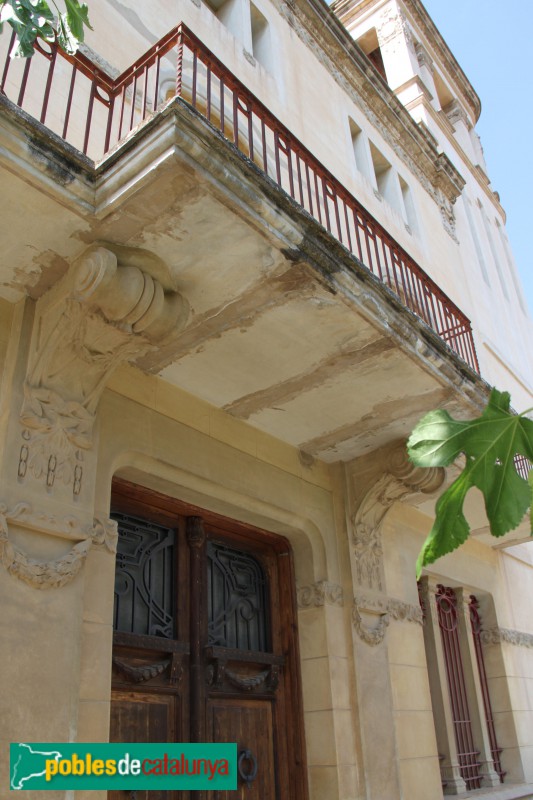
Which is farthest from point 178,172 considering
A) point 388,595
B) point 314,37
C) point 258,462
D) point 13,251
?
point 314,37

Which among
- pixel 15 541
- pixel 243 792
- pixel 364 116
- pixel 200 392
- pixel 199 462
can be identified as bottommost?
pixel 243 792

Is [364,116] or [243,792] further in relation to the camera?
[364,116]

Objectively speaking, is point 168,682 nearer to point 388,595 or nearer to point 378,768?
point 378,768

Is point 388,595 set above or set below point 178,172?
below

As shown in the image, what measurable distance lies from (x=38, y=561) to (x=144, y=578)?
1.49m

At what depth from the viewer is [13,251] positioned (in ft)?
13.7

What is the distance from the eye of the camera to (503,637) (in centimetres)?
924

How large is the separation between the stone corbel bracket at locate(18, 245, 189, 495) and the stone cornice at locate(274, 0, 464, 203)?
6982 millimetres

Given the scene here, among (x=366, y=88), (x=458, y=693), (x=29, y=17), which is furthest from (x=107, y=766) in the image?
(x=366, y=88)

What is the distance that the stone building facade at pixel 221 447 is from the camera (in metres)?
3.86

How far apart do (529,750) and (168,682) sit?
6066mm

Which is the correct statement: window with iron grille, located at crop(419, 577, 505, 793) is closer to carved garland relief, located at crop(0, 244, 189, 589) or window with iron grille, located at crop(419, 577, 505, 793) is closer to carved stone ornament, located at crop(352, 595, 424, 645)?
→ carved stone ornament, located at crop(352, 595, 424, 645)

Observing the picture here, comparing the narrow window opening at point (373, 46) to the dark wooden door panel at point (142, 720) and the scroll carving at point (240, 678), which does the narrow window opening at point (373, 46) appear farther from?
the dark wooden door panel at point (142, 720)

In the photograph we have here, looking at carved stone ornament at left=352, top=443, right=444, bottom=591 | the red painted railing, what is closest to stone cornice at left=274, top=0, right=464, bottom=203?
the red painted railing
